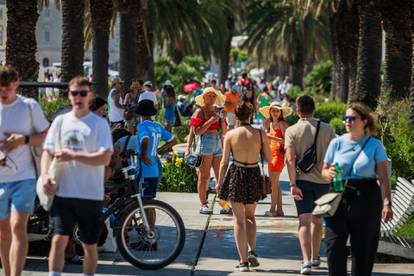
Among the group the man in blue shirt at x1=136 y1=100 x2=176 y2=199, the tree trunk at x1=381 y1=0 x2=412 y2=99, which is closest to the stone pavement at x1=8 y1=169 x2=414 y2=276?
the man in blue shirt at x1=136 y1=100 x2=176 y2=199

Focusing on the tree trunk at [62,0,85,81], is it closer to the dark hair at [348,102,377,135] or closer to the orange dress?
the orange dress

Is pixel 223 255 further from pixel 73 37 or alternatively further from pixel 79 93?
pixel 73 37

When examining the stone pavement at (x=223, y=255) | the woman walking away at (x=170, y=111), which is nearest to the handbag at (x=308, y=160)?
the stone pavement at (x=223, y=255)

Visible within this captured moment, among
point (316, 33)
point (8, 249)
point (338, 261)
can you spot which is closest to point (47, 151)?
point (8, 249)

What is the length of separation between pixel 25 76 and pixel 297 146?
6471mm

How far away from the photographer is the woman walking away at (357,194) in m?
7.73

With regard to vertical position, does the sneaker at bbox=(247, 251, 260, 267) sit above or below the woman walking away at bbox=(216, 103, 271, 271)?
below

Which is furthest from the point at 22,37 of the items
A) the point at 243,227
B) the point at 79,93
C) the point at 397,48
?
the point at 397,48

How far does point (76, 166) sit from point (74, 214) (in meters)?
0.38

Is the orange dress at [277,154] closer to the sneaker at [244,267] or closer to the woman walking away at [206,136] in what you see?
the woman walking away at [206,136]

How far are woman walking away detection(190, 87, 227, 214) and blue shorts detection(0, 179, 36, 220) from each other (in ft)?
18.4

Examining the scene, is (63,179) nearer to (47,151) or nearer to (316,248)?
(47,151)

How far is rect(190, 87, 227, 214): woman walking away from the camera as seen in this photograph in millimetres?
13250

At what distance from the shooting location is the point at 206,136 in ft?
43.8
